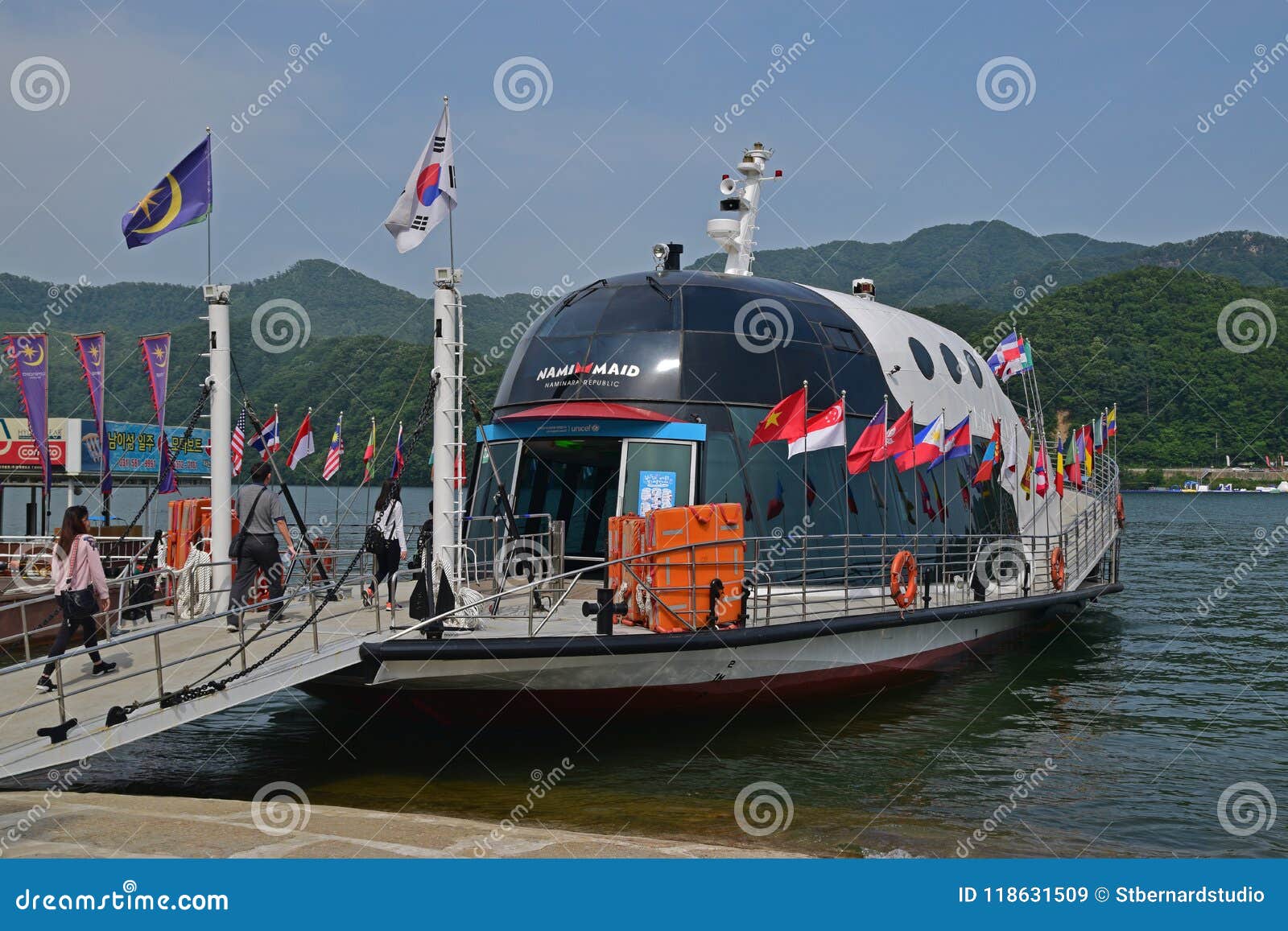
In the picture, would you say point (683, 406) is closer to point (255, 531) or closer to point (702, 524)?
point (702, 524)

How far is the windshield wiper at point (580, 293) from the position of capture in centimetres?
1548

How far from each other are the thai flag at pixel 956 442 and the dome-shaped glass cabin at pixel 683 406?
0.61 metres

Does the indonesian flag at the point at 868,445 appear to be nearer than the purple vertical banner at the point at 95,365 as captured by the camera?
Yes

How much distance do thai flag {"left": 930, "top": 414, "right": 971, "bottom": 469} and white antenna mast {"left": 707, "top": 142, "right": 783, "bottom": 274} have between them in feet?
13.5

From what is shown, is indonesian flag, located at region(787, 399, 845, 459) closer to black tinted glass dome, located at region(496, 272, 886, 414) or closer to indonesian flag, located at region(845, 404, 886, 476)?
indonesian flag, located at region(845, 404, 886, 476)

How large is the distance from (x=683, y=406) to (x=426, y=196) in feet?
13.4

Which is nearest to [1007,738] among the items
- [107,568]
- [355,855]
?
[355,855]

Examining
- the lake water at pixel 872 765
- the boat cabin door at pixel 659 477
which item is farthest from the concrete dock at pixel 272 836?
the boat cabin door at pixel 659 477

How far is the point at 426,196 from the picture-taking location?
11445mm

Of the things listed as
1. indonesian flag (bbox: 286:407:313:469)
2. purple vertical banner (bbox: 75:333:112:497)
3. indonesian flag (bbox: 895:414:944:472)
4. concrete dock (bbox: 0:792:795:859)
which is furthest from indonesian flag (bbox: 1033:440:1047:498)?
purple vertical banner (bbox: 75:333:112:497)

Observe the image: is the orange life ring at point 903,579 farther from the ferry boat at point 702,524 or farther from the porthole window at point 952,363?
the porthole window at point 952,363

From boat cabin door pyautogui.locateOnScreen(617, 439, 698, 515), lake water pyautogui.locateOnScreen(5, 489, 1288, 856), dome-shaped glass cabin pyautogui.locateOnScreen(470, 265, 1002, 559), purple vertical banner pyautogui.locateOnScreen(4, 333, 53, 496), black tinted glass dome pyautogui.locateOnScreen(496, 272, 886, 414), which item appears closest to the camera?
lake water pyautogui.locateOnScreen(5, 489, 1288, 856)

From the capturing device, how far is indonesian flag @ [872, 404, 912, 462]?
574 inches

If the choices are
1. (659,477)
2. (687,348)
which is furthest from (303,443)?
(659,477)
